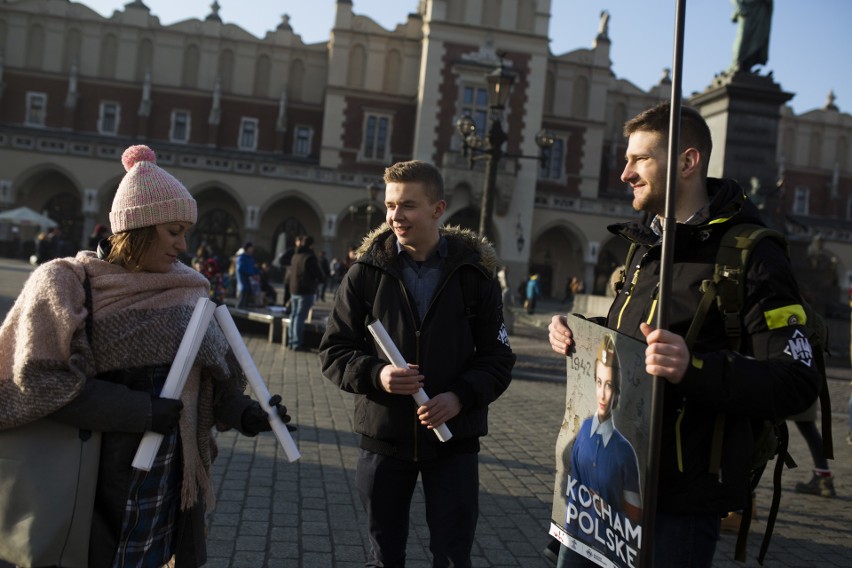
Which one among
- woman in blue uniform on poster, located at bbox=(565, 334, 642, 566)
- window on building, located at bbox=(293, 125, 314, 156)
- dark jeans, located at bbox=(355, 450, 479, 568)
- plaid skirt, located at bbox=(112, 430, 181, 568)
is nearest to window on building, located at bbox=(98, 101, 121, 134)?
window on building, located at bbox=(293, 125, 314, 156)

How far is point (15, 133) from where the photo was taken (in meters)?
36.4

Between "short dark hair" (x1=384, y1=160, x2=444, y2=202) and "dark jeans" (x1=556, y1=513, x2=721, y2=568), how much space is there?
4.66ft

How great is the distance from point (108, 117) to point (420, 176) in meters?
41.8

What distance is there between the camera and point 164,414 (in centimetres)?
241

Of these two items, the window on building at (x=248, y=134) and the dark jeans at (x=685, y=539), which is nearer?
the dark jeans at (x=685, y=539)

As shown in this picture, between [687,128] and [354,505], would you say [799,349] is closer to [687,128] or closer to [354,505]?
[687,128]

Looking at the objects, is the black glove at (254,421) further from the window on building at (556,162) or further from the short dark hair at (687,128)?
the window on building at (556,162)

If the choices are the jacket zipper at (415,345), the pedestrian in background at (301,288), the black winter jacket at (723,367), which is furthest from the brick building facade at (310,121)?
the black winter jacket at (723,367)

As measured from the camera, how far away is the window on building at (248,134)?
138ft

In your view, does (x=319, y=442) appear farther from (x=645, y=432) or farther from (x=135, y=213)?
(x=645, y=432)

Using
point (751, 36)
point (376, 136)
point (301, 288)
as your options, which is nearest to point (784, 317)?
point (301, 288)

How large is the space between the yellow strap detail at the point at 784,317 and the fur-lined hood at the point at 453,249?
3.70 feet

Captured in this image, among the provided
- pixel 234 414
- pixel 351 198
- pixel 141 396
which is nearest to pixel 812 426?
pixel 234 414

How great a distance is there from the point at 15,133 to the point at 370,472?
38.5m
